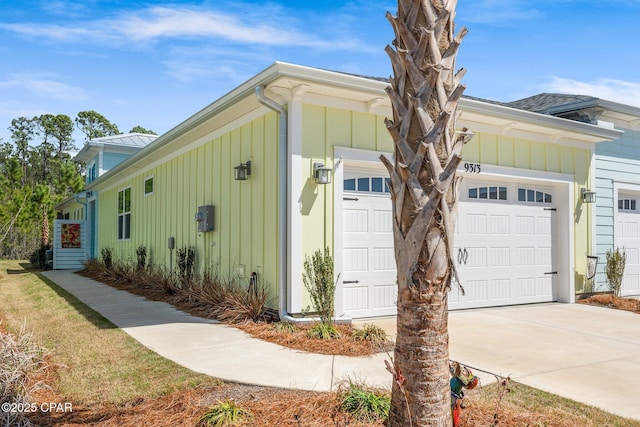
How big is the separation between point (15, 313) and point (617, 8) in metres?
10.9

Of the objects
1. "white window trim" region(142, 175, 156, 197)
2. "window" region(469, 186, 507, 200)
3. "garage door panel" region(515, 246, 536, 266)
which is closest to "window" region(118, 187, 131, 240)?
"white window trim" region(142, 175, 156, 197)

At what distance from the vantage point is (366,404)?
3.29 m

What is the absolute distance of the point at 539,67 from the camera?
30.1 ft

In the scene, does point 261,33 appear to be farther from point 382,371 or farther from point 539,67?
point 539,67

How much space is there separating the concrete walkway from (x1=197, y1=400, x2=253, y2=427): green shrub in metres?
0.83

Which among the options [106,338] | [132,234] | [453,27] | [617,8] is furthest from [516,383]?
[132,234]

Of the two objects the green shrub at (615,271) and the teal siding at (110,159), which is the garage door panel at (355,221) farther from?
the teal siding at (110,159)

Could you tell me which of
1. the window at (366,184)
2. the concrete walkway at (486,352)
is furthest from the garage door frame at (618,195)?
the window at (366,184)

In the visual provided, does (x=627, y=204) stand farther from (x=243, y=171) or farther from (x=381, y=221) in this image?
(x=243, y=171)

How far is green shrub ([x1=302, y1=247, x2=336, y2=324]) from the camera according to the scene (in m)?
6.35

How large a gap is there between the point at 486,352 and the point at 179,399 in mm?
3390

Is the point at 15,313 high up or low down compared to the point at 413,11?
down

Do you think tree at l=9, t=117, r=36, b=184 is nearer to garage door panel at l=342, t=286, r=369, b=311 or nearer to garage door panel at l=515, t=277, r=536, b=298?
garage door panel at l=342, t=286, r=369, b=311

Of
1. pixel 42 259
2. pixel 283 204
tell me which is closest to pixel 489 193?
pixel 283 204
